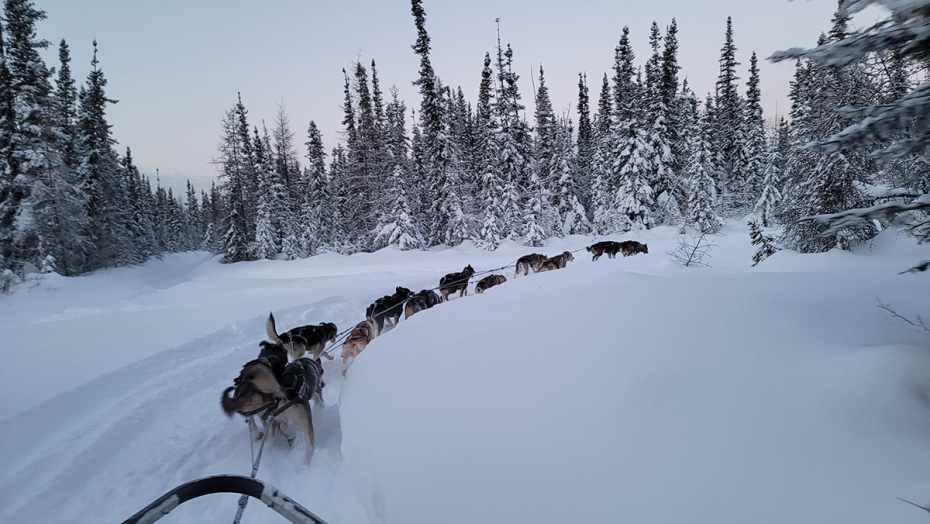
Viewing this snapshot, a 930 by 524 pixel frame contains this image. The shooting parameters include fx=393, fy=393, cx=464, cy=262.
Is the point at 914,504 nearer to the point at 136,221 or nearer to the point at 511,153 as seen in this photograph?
the point at 511,153

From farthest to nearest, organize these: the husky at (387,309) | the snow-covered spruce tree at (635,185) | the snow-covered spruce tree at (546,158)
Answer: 1. the snow-covered spruce tree at (546,158)
2. the snow-covered spruce tree at (635,185)
3. the husky at (387,309)

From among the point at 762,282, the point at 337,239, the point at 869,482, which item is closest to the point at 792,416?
the point at 869,482

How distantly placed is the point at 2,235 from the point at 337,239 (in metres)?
19.5

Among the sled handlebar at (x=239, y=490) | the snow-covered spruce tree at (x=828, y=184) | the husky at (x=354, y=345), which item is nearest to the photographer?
the sled handlebar at (x=239, y=490)

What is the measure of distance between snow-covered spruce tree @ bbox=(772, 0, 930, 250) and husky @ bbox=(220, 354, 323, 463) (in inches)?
171

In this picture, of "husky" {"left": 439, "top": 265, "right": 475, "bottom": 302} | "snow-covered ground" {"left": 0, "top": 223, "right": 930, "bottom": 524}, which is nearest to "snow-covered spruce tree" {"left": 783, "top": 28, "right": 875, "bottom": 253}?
"snow-covered ground" {"left": 0, "top": 223, "right": 930, "bottom": 524}

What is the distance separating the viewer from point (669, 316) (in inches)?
142

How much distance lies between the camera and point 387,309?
7.91 meters

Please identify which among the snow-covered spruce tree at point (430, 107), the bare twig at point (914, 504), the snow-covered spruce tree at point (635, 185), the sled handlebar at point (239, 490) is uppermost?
the snow-covered spruce tree at point (430, 107)

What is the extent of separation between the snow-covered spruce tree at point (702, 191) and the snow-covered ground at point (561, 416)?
68.0 ft

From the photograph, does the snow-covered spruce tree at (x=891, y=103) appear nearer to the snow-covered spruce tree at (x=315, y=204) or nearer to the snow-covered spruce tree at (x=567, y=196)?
the snow-covered spruce tree at (x=567, y=196)

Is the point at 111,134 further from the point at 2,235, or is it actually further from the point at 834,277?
the point at 834,277

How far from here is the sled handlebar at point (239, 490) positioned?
51.5 inches

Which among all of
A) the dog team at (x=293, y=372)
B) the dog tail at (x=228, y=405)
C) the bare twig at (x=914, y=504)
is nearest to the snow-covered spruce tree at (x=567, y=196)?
the dog team at (x=293, y=372)
